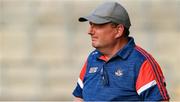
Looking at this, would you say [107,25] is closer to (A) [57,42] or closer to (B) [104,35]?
(B) [104,35]

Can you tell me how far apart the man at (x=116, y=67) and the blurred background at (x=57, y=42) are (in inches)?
136

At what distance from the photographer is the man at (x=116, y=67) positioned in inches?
154

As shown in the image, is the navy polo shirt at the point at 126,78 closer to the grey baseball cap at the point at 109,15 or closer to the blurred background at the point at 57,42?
the grey baseball cap at the point at 109,15

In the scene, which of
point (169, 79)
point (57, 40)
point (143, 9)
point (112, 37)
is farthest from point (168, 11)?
point (112, 37)

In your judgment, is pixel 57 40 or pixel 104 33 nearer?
pixel 104 33

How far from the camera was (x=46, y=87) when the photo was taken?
7.73 meters

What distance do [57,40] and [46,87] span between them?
554mm

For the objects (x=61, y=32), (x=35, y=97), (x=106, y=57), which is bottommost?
(x=35, y=97)

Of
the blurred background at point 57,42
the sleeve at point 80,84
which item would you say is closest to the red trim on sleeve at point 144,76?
the sleeve at point 80,84

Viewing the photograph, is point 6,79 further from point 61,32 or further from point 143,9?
point 143,9

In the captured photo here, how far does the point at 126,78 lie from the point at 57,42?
157 inches

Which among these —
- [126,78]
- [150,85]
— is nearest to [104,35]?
[126,78]

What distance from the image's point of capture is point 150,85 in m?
3.90

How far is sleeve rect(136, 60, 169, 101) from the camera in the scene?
12.8ft
